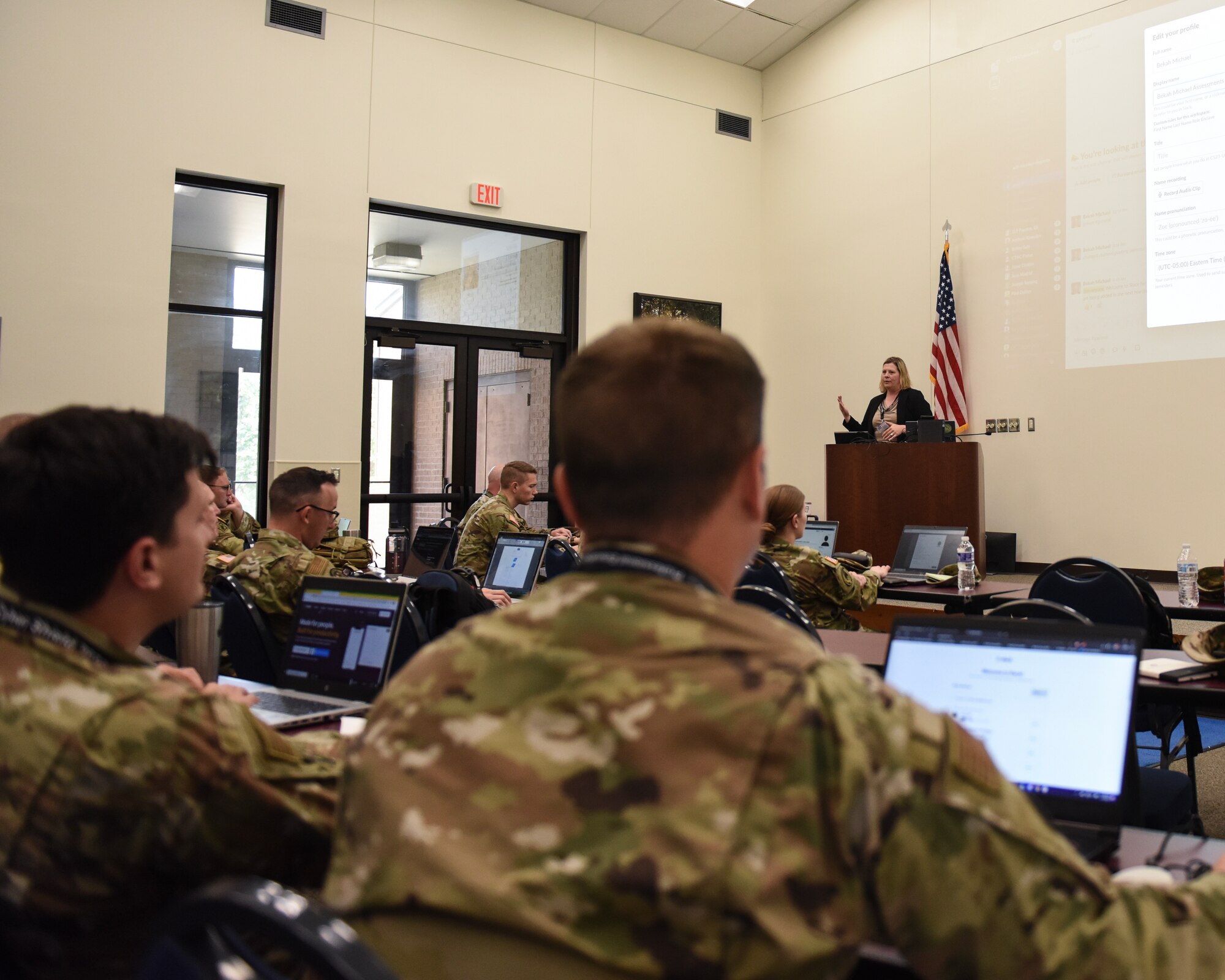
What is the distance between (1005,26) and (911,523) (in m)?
3.99

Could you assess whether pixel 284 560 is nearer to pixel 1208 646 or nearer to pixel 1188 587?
pixel 1208 646

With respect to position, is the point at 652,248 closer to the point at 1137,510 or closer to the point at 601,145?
the point at 601,145

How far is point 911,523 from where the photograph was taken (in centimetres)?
733

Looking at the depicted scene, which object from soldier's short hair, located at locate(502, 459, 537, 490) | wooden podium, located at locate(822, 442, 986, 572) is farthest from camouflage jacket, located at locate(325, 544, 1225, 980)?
wooden podium, located at locate(822, 442, 986, 572)

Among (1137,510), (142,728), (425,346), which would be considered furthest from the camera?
(425,346)

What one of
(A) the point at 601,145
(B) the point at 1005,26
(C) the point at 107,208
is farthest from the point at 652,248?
(C) the point at 107,208

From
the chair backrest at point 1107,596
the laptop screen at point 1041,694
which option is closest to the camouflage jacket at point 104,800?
the laptop screen at point 1041,694

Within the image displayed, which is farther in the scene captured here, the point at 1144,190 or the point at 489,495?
the point at 1144,190

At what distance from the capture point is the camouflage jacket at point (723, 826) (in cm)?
76

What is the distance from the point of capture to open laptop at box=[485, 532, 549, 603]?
5.33 m

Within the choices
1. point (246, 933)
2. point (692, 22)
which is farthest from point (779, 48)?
point (246, 933)

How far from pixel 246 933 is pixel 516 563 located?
477cm

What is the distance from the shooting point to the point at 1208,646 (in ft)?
8.60

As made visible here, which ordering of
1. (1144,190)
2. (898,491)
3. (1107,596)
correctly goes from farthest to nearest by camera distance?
(898,491) < (1144,190) < (1107,596)
